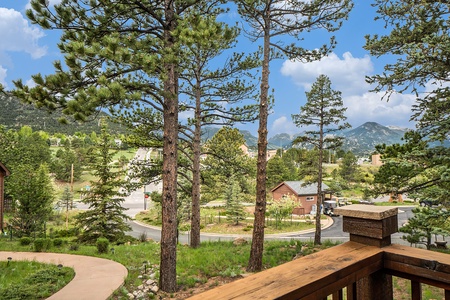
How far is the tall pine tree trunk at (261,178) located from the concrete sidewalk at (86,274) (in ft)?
10.9

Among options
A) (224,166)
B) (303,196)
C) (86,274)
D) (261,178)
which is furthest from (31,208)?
(303,196)

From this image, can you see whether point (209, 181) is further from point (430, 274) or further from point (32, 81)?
point (430, 274)

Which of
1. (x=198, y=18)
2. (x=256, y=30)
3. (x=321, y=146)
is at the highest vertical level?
(x=256, y=30)

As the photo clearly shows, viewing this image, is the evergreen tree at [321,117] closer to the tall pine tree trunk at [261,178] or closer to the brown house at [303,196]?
the tall pine tree trunk at [261,178]

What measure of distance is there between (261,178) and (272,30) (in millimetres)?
4315

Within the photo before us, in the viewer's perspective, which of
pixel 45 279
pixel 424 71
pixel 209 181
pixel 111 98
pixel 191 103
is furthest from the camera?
pixel 209 181

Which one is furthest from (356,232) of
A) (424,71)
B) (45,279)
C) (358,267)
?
(45,279)

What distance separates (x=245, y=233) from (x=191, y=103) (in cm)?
1262

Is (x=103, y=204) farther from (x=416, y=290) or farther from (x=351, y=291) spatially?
(x=416, y=290)

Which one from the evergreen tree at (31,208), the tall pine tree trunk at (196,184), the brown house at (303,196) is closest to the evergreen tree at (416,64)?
the tall pine tree trunk at (196,184)

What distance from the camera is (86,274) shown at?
7.09 meters

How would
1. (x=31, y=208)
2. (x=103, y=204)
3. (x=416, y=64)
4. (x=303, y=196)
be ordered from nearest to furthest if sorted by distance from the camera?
(x=416, y=64)
(x=103, y=204)
(x=31, y=208)
(x=303, y=196)

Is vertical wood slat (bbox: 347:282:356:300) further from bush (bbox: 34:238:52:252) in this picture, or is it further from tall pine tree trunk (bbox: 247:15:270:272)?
bush (bbox: 34:238:52:252)

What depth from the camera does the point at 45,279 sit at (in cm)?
648
